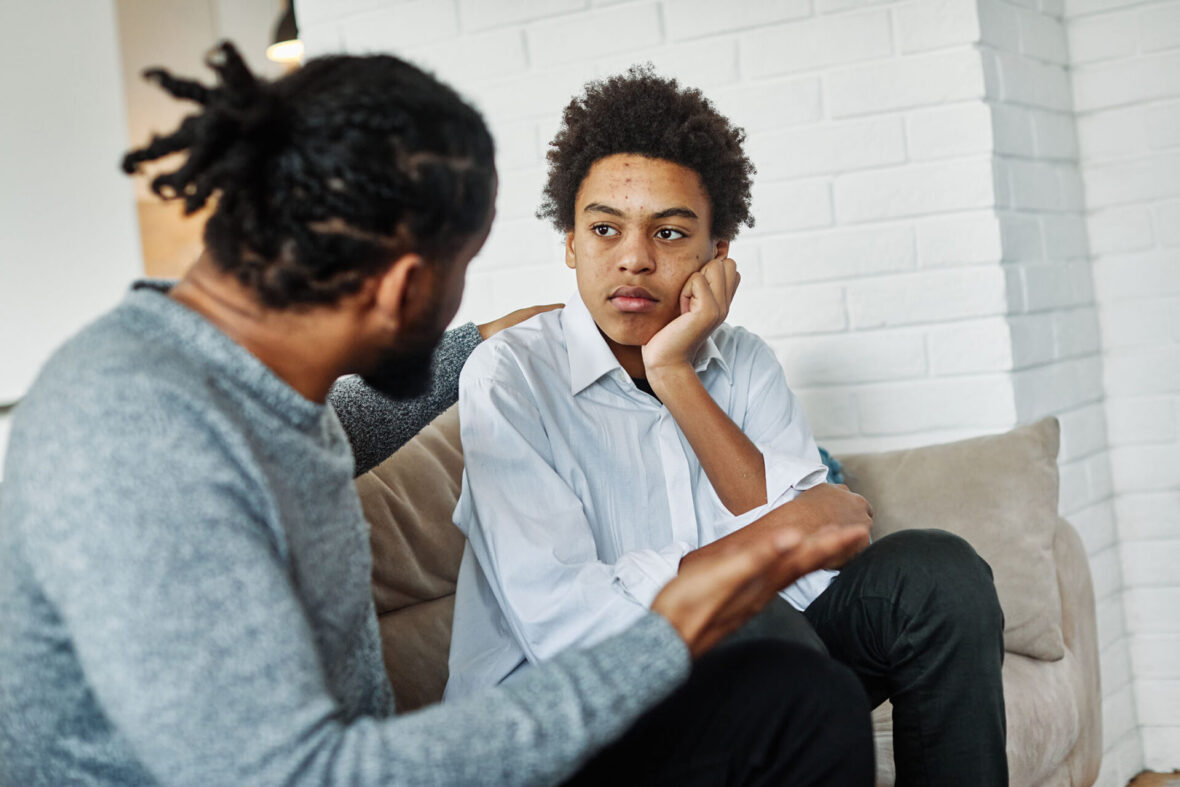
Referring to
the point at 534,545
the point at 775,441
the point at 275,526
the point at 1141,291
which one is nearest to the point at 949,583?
the point at 775,441

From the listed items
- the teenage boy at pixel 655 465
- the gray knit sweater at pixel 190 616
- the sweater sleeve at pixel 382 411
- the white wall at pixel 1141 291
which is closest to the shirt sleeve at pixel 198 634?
the gray knit sweater at pixel 190 616

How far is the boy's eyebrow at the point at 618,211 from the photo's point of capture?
5.50ft

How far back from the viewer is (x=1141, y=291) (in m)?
2.44

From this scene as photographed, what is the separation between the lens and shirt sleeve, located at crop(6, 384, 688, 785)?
0.71 m

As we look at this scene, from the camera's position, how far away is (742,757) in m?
1.03

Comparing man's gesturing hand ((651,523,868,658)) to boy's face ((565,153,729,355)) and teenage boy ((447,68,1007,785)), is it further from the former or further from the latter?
boy's face ((565,153,729,355))

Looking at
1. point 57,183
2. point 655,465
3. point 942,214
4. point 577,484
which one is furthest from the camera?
point 57,183

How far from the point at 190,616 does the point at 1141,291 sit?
7.44ft

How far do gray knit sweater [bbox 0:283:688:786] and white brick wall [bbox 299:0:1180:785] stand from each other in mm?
1456

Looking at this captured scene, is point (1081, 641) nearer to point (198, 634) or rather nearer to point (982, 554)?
point (982, 554)

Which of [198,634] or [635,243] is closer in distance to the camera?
[198,634]

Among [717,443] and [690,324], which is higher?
[690,324]

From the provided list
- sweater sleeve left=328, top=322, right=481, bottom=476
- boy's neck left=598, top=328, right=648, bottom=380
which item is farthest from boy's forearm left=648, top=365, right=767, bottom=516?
sweater sleeve left=328, top=322, right=481, bottom=476

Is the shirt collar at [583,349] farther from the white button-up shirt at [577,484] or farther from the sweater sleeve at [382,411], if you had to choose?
the sweater sleeve at [382,411]
